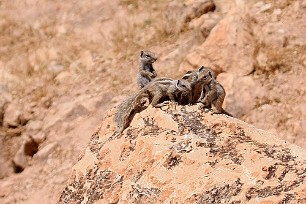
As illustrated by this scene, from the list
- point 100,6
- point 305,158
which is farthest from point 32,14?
point 305,158

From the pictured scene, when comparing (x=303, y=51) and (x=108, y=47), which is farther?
(x=108, y=47)

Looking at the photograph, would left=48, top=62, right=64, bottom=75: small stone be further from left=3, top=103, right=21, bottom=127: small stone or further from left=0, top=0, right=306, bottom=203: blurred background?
left=3, top=103, right=21, bottom=127: small stone

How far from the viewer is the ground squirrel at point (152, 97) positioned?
7.74 metres

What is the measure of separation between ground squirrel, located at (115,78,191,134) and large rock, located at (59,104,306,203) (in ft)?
0.43

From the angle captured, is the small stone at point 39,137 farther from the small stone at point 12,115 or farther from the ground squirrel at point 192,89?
the ground squirrel at point 192,89

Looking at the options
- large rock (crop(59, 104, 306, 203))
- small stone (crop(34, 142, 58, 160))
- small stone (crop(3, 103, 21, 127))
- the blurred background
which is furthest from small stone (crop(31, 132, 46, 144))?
large rock (crop(59, 104, 306, 203))

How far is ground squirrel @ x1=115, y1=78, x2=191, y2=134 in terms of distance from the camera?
774 cm

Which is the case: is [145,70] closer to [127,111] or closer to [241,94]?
[127,111]

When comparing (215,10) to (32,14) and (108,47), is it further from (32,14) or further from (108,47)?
(32,14)

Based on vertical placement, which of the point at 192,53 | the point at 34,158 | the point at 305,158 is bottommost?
the point at 34,158

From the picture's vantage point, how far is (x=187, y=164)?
253 inches

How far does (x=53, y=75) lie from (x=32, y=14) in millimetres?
2718

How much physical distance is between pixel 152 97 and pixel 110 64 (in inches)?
270

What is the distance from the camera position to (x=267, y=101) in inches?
467
